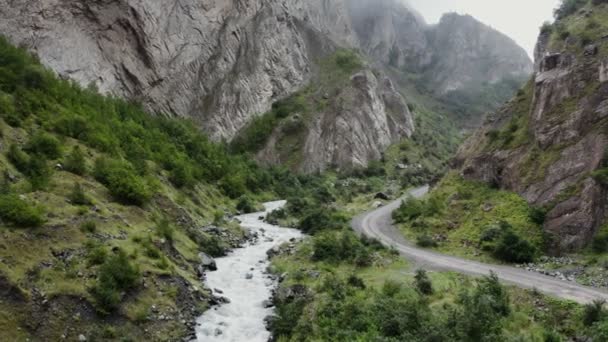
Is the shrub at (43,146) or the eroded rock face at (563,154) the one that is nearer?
the shrub at (43,146)

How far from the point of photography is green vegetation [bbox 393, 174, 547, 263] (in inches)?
1425

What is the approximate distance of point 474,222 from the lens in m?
44.1

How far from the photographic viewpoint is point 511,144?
4906cm

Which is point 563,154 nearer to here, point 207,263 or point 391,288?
point 391,288

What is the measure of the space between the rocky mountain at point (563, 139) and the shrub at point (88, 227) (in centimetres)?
3431

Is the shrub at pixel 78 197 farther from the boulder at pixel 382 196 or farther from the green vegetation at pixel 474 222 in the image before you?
the boulder at pixel 382 196

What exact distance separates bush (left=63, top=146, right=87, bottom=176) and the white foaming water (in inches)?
520

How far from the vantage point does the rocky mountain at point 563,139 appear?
35750 millimetres

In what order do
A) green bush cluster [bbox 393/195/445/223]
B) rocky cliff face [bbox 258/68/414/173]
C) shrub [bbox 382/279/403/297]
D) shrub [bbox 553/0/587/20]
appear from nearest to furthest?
shrub [bbox 382/279/403/297], green bush cluster [bbox 393/195/445/223], shrub [bbox 553/0/587/20], rocky cliff face [bbox 258/68/414/173]

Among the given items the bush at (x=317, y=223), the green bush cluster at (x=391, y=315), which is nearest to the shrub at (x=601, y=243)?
the green bush cluster at (x=391, y=315)

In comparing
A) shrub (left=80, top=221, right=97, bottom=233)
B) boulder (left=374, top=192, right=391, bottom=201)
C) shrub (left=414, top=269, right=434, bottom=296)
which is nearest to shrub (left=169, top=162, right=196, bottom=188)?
shrub (left=80, top=221, right=97, bottom=233)

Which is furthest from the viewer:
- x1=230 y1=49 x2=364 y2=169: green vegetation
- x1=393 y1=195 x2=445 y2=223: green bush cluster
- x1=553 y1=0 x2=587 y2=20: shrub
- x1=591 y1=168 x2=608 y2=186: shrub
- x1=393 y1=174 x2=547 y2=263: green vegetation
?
x1=230 y1=49 x2=364 y2=169: green vegetation

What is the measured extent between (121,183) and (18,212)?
11.5 meters

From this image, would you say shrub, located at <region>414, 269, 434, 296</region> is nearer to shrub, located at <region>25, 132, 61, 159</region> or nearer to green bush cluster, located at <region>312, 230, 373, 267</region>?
green bush cluster, located at <region>312, 230, 373, 267</region>
